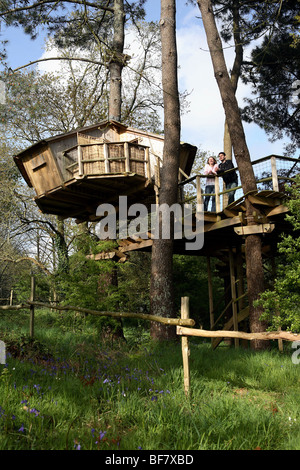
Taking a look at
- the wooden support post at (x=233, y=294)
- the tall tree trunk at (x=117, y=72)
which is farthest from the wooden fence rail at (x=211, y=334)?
the tall tree trunk at (x=117, y=72)

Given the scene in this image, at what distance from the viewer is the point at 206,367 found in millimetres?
7422

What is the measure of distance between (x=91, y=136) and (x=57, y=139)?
1467 mm

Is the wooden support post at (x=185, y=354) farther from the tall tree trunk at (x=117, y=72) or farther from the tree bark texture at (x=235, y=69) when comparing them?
the tree bark texture at (x=235, y=69)

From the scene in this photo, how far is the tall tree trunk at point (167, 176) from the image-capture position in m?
11.4

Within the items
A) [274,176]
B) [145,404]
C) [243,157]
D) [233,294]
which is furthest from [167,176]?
[145,404]

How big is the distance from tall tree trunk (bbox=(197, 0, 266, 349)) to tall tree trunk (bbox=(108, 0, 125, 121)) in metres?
4.69

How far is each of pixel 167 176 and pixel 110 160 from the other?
8.19 feet

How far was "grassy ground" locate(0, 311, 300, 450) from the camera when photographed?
4.08 meters

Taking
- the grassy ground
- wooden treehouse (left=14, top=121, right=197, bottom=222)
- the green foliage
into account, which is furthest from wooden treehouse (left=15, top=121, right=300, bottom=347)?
the grassy ground

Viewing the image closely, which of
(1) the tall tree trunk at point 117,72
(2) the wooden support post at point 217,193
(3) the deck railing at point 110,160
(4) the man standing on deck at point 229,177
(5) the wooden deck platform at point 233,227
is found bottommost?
(5) the wooden deck platform at point 233,227

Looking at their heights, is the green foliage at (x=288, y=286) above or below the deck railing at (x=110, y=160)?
below

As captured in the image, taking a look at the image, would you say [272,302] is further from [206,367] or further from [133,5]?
[133,5]

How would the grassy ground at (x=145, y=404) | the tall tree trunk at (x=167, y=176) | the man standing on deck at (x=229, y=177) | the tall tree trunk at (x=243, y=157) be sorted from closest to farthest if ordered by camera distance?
1. the grassy ground at (x=145, y=404)
2. the tall tree trunk at (x=243, y=157)
3. the tall tree trunk at (x=167, y=176)
4. the man standing on deck at (x=229, y=177)

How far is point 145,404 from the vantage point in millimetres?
5160
